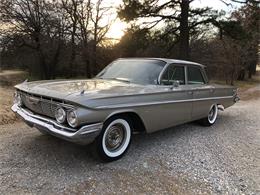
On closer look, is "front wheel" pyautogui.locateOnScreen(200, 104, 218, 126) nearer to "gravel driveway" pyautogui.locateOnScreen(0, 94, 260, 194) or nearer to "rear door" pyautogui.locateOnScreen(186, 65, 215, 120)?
"rear door" pyautogui.locateOnScreen(186, 65, 215, 120)

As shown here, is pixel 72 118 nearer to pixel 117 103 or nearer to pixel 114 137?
pixel 117 103

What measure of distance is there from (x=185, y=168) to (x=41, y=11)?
16166 millimetres

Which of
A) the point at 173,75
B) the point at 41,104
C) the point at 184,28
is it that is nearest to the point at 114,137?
the point at 41,104

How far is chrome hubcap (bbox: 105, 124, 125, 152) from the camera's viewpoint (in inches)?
154

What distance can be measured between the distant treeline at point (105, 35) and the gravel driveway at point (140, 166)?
33.3 ft

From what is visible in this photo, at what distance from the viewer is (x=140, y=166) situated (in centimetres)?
387

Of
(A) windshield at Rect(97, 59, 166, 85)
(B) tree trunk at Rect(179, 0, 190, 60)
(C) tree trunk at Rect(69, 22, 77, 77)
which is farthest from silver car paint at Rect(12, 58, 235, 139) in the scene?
(C) tree trunk at Rect(69, 22, 77, 77)

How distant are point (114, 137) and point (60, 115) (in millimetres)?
923

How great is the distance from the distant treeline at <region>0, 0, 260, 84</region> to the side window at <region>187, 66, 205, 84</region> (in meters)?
8.50

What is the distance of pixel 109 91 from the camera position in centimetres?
385

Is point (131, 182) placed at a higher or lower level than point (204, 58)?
lower

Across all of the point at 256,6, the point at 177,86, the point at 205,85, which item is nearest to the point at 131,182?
the point at 177,86

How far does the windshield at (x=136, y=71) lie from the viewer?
4845mm

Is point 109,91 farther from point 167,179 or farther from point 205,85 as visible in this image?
point 205,85
